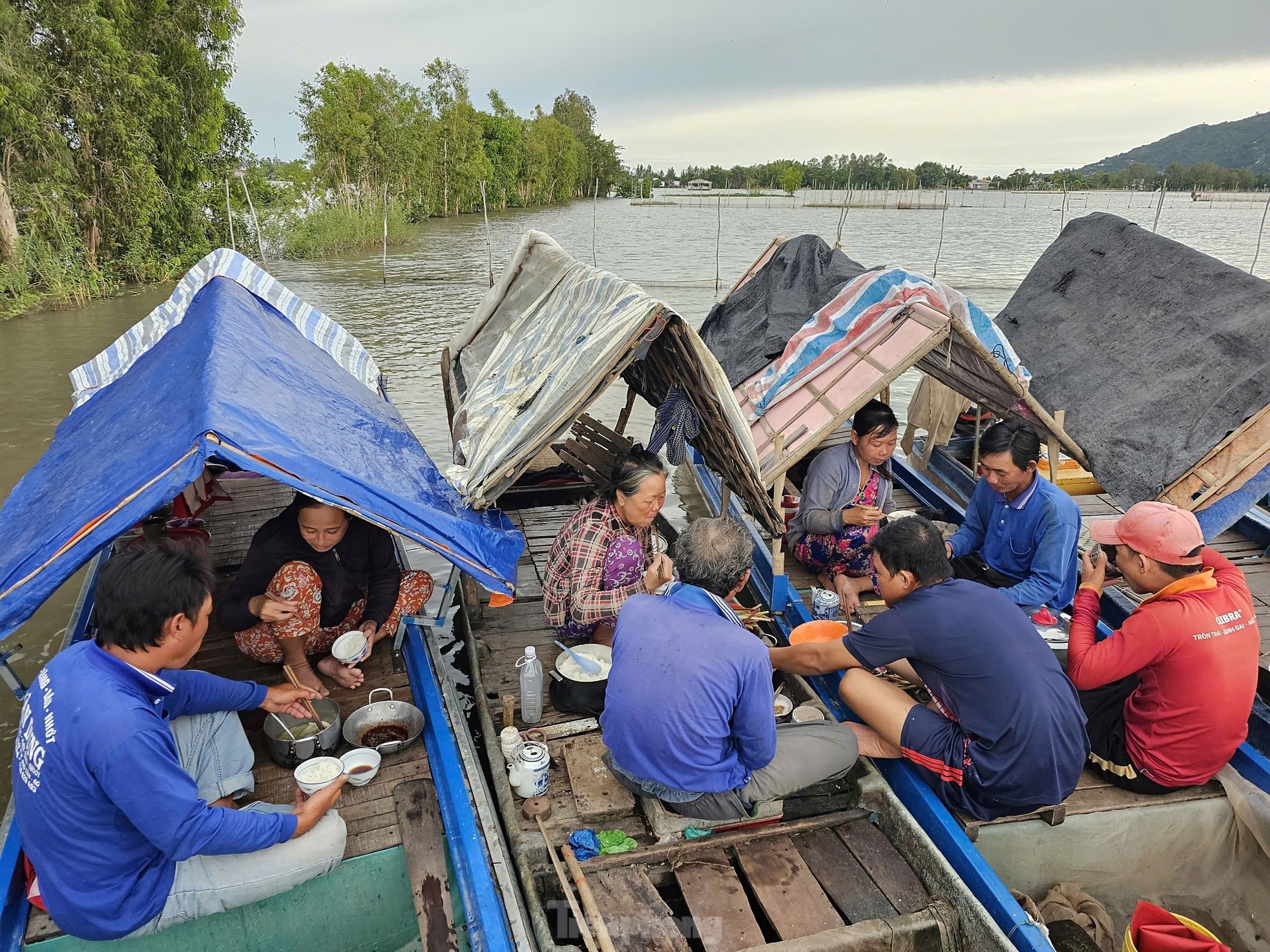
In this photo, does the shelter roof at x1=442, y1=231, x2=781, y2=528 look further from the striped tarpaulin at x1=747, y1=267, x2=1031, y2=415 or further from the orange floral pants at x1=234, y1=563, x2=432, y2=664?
the striped tarpaulin at x1=747, y1=267, x2=1031, y2=415

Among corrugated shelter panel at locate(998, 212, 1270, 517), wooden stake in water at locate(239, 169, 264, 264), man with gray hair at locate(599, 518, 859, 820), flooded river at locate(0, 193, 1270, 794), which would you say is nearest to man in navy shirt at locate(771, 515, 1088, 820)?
man with gray hair at locate(599, 518, 859, 820)

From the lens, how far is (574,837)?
337 cm

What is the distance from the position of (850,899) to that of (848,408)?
9.71 ft

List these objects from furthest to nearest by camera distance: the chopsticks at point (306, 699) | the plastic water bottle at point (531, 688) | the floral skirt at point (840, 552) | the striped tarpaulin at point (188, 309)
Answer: the striped tarpaulin at point (188, 309)
the floral skirt at point (840, 552)
the plastic water bottle at point (531, 688)
the chopsticks at point (306, 699)

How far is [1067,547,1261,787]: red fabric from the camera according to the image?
3.30 metres

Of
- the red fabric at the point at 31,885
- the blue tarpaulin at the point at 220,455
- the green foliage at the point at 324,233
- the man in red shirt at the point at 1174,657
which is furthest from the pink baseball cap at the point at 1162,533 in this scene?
the green foliage at the point at 324,233

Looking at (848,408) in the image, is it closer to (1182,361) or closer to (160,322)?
(1182,361)

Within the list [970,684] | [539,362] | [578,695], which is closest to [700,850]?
[578,695]

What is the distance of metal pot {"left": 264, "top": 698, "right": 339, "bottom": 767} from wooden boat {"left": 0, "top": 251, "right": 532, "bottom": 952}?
90 millimetres

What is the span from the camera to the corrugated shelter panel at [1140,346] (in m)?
5.49

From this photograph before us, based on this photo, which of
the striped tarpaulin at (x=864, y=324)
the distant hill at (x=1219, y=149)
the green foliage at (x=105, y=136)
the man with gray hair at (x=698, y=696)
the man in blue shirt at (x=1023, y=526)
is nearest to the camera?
the man with gray hair at (x=698, y=696)

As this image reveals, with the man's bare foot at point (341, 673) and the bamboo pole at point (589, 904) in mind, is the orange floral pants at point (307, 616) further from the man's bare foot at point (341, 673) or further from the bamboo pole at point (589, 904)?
the bamboo pole at point (589, 904)

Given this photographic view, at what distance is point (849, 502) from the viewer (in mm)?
5527

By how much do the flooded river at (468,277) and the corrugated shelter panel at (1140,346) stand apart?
1.71ft
